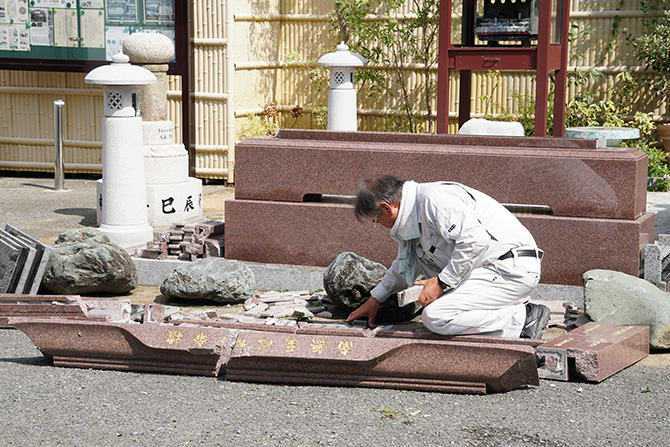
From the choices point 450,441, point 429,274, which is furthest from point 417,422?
point 429,274

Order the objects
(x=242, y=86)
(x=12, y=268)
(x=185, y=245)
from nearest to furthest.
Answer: (x=12, y=268), (x=185, y=245), (x=242, y=86)

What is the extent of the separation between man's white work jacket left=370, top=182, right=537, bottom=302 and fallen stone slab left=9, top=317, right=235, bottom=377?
1.21 m

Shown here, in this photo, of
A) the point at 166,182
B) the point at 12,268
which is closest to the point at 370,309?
the point at 12,268

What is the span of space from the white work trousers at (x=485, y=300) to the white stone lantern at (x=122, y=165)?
12.3 ft

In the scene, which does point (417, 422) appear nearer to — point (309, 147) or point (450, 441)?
point (450, 441)

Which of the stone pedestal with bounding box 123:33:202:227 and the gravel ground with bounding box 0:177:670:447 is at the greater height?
the stone pedestal with bounding box 123:33:202:227

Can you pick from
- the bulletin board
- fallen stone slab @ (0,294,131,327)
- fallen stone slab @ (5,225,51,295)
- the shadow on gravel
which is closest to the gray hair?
fallen stone slab @ (0,294,131,327)

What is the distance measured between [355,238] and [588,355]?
2.49m

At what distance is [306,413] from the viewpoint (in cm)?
446

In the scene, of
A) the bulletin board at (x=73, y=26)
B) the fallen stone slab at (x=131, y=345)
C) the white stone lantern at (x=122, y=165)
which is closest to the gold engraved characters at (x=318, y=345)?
the fallen stone slab at (x=131, y=345)

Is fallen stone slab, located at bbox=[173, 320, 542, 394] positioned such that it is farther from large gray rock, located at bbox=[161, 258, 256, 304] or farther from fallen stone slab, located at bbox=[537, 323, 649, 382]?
large gray rock, located at bbox=[161, 258, 256, 304]

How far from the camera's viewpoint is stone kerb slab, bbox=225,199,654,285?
639 cm

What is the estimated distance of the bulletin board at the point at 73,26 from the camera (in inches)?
458

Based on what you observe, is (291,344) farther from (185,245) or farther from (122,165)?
(122,165)
